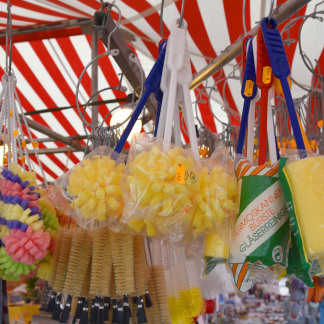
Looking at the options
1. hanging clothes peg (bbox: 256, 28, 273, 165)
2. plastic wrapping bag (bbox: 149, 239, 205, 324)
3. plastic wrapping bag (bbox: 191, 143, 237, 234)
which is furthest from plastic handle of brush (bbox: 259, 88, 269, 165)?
plastic wrapping bag (bbox: 149, 239, 205, 324)

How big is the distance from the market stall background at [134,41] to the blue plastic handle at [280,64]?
614mm

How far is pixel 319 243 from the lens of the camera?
53 cm

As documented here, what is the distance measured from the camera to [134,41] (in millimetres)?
2900

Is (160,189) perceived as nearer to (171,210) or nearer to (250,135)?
(171,210)

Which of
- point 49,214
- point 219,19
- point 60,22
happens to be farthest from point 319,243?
point 60,22

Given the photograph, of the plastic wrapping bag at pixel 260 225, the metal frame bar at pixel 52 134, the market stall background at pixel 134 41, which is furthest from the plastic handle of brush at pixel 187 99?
the metal frame bar at pixel 52 134

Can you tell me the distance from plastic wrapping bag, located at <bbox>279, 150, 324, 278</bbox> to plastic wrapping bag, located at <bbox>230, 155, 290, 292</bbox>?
0.03m

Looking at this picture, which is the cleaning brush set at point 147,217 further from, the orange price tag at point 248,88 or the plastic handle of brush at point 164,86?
the orange price tag at point 248,88

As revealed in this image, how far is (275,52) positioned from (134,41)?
2350mm

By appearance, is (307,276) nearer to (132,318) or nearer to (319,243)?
(319,243)

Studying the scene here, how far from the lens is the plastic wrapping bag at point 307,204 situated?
1.77ft

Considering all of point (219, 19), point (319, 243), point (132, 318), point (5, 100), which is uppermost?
point (219, 19)

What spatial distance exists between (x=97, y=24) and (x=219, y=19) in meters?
1.47

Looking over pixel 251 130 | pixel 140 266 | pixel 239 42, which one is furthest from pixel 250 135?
pixel 239 42
